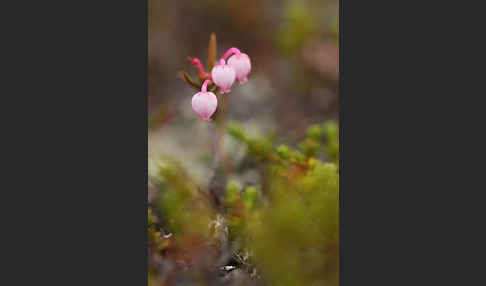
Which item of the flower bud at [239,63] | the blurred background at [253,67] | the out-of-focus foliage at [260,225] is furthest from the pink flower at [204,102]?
the blurred background at [253,67]

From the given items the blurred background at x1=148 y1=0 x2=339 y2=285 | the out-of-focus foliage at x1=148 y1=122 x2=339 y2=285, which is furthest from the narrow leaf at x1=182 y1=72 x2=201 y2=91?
the blurred background at x1=148 y1=0 x2=339 y2=285

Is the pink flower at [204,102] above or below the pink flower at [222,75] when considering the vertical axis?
below

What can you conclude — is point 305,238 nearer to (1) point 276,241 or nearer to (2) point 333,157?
(1) point 276,241

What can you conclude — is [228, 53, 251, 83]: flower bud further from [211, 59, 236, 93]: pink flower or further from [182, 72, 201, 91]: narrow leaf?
[182, 72, 201, 91]: narrow leaf

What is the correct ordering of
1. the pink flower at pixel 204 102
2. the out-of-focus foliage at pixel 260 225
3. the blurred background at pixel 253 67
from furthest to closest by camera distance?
A: the blurred background at pixel 253 67, the pink flower at pixel 204 102, the out-of-focus foliage at pixel 260 225

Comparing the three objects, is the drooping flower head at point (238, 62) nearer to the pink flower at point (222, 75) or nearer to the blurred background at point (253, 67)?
the pink flower at point (222, 75)

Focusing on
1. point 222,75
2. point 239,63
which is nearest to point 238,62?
point 239,63

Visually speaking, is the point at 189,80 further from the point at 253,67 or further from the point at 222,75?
the point at 253,67

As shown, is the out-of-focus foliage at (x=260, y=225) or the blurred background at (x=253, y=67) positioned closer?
the out-of-focus foliage at (x=260, y=225)
